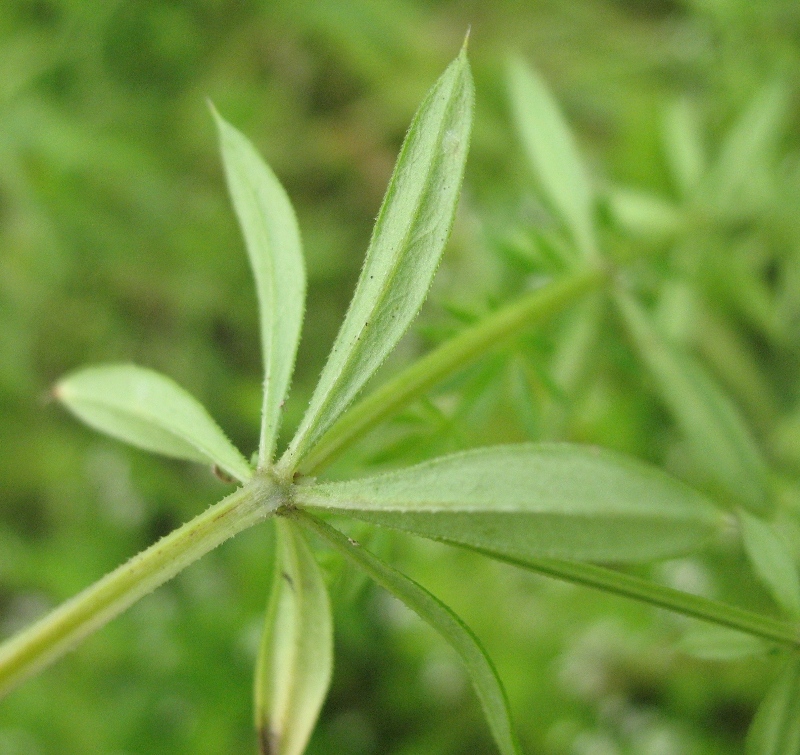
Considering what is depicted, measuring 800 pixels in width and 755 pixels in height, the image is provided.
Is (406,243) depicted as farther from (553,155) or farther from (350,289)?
(350,289)

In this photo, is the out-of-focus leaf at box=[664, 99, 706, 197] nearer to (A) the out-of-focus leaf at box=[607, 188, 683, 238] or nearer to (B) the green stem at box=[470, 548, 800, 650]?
(A) the out-of-focus leaf at box=[607, 188, 683, 238]

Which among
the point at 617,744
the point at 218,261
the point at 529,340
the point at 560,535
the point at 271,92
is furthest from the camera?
the point at 271,92

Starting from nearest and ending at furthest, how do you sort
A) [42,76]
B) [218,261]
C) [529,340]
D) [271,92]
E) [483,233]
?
[529,340], [483,233], [42,76], [218,261], [271,92]

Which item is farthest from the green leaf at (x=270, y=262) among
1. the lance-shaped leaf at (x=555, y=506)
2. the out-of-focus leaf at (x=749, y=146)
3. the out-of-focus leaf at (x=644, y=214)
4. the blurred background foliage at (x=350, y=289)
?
the out-of-focus leaf at (x=749, y=146)

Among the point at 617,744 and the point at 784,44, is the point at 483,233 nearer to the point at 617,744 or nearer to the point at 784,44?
the point at 784,44

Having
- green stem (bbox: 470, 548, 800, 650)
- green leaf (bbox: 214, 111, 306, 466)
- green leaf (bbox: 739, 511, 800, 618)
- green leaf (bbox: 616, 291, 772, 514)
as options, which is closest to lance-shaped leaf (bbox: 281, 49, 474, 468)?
green leaf (bbox: 214, 111, 306, 466)

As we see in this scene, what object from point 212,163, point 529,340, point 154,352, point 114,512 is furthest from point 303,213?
point 529,340

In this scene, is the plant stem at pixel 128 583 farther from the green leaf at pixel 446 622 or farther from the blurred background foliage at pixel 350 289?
the blurred background foliage at pixel 350 289
